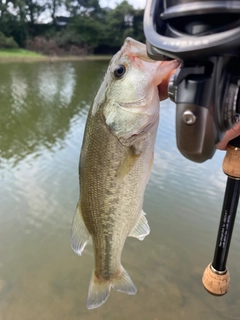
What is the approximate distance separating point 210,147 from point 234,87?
0.66ft

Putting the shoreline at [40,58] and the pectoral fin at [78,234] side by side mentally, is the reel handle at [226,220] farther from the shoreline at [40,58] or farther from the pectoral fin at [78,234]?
the shoreline at [40,58]

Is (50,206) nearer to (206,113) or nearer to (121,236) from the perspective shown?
(121,236)

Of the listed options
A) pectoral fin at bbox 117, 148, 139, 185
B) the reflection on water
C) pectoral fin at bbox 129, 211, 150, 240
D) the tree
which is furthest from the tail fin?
the tree

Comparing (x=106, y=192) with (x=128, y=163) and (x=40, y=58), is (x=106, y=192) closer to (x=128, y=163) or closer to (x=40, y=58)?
(x=128, y=163)

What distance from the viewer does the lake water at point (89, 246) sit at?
3555 millimetres

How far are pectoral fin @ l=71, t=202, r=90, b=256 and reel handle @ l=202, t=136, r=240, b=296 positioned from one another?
65cm

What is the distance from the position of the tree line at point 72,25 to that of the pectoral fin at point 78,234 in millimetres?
31158

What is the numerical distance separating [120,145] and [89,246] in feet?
10.00

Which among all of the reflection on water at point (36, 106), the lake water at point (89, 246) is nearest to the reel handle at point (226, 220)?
the lake water at point (89, 246)

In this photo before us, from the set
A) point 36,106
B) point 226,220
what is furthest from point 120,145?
point 36,106

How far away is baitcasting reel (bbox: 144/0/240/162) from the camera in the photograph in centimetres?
92

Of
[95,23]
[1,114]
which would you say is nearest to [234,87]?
[1,114]

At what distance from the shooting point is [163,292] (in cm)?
377

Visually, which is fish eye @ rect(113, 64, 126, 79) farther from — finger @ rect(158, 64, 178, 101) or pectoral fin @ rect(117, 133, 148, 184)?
pectoral fin @ rect(117, 133, 148, 184)
